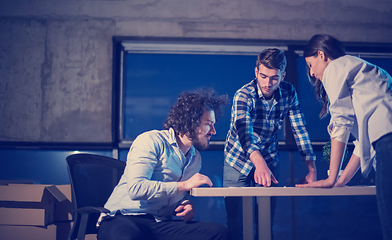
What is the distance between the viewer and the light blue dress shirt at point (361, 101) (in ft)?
3.70

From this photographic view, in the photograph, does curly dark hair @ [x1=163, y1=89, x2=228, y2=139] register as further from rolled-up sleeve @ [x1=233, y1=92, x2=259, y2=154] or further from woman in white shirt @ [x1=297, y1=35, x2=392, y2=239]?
woman in white shirt @ [x1=297, y1=35, x2=392, y2=239]

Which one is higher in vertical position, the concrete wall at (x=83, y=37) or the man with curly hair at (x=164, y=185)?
the concrete wall at (x=83, y=37)

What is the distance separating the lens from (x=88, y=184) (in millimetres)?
1677

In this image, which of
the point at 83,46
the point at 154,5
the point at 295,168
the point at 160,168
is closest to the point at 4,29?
the point at 83,46

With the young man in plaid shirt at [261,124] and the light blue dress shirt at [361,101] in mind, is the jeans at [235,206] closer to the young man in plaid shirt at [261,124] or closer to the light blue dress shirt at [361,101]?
the young man in plaid shirt at [261,124]

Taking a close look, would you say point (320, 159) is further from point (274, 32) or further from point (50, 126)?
point (50, 126)

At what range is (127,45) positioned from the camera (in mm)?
2955

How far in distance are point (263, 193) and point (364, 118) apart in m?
0.51

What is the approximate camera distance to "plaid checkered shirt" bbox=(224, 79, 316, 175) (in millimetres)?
1832

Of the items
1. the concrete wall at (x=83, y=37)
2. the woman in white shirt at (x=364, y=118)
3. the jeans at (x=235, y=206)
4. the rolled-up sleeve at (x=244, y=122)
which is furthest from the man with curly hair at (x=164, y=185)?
A: the concrete wall at (x=83, y=37)

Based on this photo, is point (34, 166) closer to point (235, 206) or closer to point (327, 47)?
point (235, 206)

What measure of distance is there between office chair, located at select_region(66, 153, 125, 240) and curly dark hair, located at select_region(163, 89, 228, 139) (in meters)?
0.46

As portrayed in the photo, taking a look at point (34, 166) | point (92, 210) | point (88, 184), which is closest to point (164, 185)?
point (92, 210)

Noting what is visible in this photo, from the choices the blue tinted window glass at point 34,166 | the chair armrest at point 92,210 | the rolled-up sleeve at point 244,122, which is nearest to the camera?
the chair armrest at point 92,210
